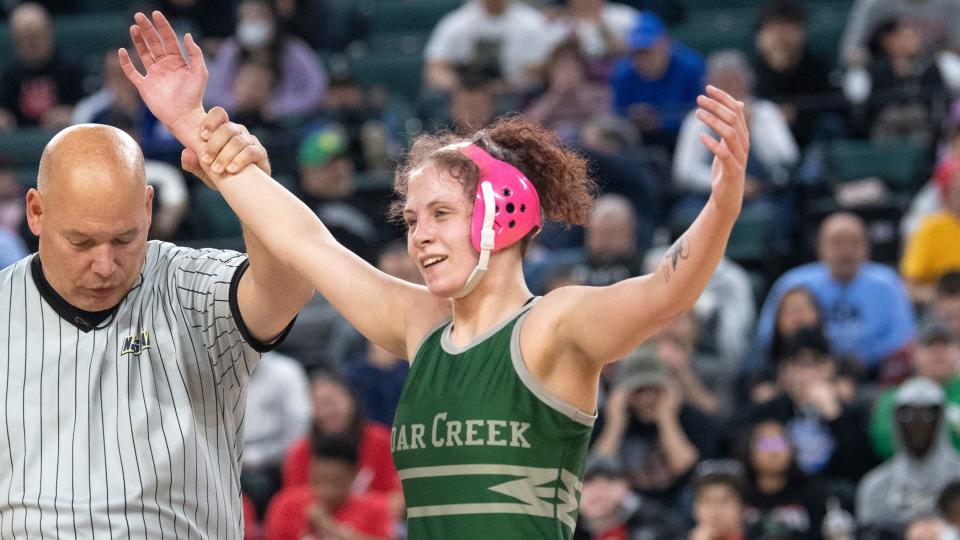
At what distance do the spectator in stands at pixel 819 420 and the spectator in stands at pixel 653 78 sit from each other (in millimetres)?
3066

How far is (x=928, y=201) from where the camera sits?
10.2 meters

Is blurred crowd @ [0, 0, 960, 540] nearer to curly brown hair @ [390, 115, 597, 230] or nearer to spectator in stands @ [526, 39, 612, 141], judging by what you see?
spectator in stands @ [526, 39, 612, 141]

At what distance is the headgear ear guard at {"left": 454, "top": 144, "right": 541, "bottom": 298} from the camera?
3924mm

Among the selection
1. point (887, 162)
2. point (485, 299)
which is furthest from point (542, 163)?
Result: point (887, 162)

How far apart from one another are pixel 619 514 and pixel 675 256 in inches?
183

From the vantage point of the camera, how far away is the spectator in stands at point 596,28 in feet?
39.4

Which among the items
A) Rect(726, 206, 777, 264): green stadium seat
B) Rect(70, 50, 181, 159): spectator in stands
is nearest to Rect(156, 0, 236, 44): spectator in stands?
Rect(70, 50, 181, 159): spectator in stands

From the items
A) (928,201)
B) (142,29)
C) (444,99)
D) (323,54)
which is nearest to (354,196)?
(444,99)

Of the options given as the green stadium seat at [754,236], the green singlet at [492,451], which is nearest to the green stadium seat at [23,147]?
the green stadium seat at [754,236]

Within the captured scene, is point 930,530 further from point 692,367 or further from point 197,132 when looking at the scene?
point 197,132

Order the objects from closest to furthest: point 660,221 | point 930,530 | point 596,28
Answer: point 930,530
point 660,221
point 596,28

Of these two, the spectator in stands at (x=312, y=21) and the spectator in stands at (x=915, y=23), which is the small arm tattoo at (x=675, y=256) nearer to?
the spectator in stands at (x=915, y=23)

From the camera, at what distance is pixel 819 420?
342 inches

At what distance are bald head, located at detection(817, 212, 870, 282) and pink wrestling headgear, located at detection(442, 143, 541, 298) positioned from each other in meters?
5.89
